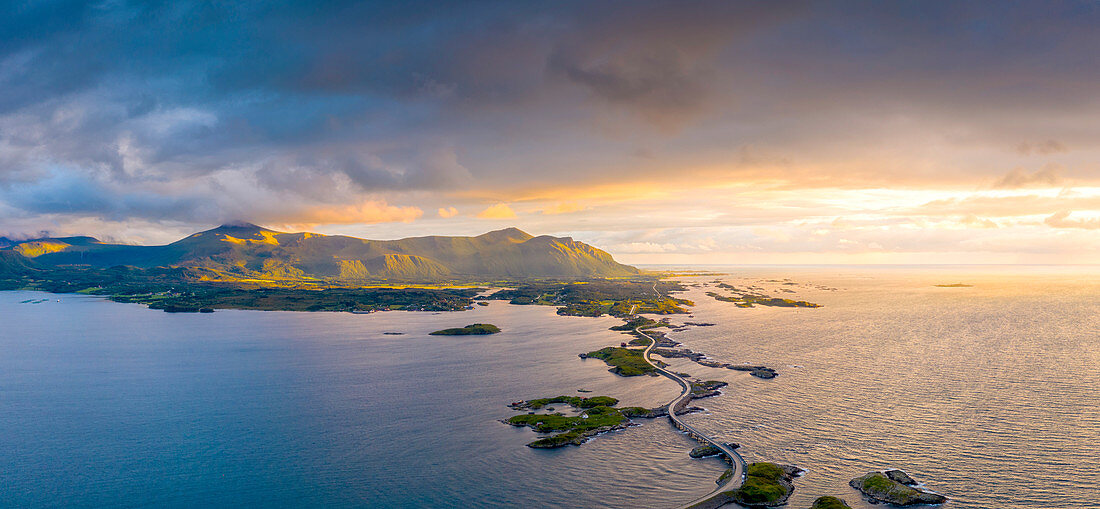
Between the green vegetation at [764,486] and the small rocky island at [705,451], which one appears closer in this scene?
the green vegetation at [764,486]

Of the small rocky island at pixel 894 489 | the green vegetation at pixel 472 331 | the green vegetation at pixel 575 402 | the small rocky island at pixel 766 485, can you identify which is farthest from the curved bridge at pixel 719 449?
the green vegetation at pixel 472 331

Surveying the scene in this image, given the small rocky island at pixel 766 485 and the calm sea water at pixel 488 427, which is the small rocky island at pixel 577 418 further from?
the small rocky island at pixel 766 485

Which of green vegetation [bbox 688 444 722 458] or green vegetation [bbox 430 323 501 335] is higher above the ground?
Result: green vegetation [bbox 430 323 501 335]

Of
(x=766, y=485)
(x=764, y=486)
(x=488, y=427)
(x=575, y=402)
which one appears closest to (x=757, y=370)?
(x=575, y=402)

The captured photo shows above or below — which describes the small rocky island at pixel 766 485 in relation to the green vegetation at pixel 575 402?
Result: below

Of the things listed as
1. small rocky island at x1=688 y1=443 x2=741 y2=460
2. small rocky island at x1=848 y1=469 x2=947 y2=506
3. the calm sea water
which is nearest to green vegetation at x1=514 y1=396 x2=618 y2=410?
the calm sea water

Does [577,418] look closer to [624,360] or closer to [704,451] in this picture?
[704,451]

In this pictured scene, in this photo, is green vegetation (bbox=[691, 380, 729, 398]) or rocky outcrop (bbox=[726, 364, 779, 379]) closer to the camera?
green vegetation (bbox=[691, 380, 729, 398])

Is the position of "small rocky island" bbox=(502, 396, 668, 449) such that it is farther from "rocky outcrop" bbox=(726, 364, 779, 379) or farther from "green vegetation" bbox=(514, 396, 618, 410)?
"rocky outcrop" bbox=(726, 364, 779, 379)
